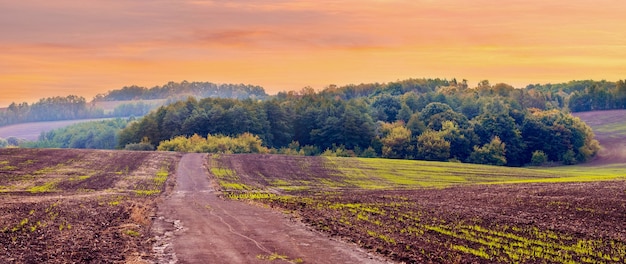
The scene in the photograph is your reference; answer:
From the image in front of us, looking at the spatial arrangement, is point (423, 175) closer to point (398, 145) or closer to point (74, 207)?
point (398, 145)

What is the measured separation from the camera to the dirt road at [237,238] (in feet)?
86.7

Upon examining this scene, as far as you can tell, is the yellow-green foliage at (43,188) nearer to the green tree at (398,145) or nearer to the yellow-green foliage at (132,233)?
the yellow-green foliage at (132,233)

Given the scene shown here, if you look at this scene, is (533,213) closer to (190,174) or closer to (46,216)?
(46,216)

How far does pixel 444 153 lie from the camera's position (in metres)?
134

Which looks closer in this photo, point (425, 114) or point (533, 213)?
point (533, 213)

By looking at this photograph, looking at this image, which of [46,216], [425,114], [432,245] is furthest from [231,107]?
[432,245]

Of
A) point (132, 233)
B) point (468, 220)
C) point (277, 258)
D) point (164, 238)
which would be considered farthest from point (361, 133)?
point (277, 258)

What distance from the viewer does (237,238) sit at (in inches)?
1228

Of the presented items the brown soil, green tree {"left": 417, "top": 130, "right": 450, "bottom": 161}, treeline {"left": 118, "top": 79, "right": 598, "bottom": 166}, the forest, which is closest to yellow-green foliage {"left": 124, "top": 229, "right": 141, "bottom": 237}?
the brown soil

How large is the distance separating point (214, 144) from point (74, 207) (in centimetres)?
8368

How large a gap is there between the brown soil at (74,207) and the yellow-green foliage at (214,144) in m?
31.6

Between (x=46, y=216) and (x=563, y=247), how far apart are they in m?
26.9

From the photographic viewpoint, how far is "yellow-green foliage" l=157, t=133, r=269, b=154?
417ft

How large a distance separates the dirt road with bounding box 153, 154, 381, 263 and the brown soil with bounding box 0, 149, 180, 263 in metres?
1.26
